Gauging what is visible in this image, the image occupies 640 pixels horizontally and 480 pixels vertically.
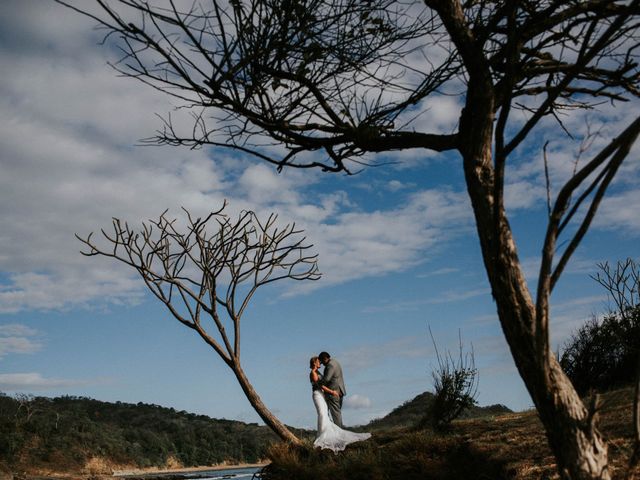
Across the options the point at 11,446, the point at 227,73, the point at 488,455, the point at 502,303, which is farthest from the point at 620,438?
the point at 11,446

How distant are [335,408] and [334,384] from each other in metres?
0.46

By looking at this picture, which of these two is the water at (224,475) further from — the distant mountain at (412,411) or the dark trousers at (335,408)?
the distant mountain at (412,411)

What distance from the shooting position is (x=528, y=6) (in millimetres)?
5500

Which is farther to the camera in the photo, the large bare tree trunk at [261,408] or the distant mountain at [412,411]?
the distant mountain at [412,411]

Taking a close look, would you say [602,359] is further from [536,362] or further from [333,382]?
[536,362]

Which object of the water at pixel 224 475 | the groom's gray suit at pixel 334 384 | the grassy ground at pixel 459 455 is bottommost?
the water at pixel 224 475

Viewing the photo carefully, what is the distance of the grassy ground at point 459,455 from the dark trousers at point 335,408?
112cm

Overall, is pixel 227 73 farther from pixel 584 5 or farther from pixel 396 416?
pixel 396 416

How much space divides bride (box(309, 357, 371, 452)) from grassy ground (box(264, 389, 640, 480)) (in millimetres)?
493

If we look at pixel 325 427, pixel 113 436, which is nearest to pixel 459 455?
pixel 325 427

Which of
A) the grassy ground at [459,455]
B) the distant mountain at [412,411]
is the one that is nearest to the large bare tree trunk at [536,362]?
the grassy ground at [459,455]

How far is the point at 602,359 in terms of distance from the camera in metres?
13.8

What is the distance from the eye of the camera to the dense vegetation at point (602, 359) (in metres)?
13.3

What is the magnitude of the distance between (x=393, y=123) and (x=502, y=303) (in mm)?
2245
